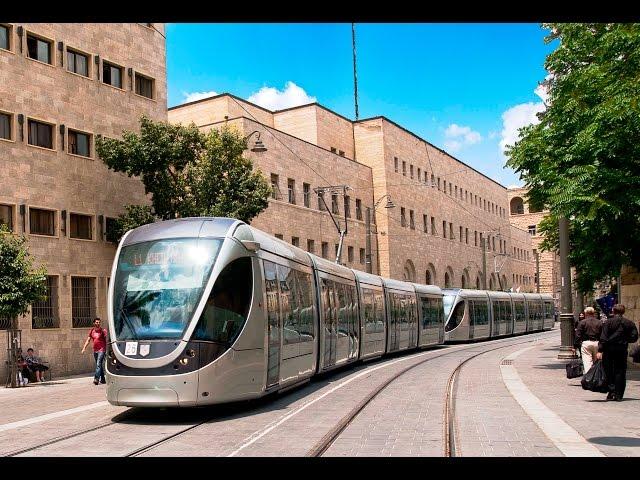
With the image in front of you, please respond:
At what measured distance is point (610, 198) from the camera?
16922 millimetres

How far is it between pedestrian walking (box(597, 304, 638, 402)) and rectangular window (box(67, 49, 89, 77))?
20843mm

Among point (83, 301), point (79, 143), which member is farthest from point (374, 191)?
point (83, 301)

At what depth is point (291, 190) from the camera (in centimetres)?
4759

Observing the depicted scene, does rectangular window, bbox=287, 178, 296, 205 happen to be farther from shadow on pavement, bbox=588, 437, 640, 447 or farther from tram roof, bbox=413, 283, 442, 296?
shadow on pavement, bbox=588, 437, 640, 447

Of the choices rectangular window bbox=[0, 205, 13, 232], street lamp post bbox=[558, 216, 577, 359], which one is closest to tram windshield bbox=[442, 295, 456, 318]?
street lamp post bbox=[558, 216, 577, 359]

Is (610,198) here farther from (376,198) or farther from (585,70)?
(376,198)

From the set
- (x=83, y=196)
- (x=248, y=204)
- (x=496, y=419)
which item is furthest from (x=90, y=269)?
(x=496, y=419)

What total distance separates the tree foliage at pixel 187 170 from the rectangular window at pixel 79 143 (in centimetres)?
62

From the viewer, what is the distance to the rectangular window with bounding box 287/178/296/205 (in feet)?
155

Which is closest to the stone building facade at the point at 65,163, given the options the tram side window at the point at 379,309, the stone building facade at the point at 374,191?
the tram side window at the point at 379,309

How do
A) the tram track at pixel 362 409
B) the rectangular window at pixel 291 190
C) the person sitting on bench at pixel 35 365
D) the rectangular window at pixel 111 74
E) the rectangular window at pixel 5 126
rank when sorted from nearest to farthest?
the tram track at pixel 362 409 → the person sitting on bench at pixel 35 365 → the rectangular window at pixel 5 126 → the rectangular window at pixel 111 74 → the rectangular window at pixel 291 190

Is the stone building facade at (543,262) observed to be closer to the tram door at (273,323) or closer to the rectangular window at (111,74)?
the rectangular window at (111,74)

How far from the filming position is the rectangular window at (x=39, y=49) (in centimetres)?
2736
